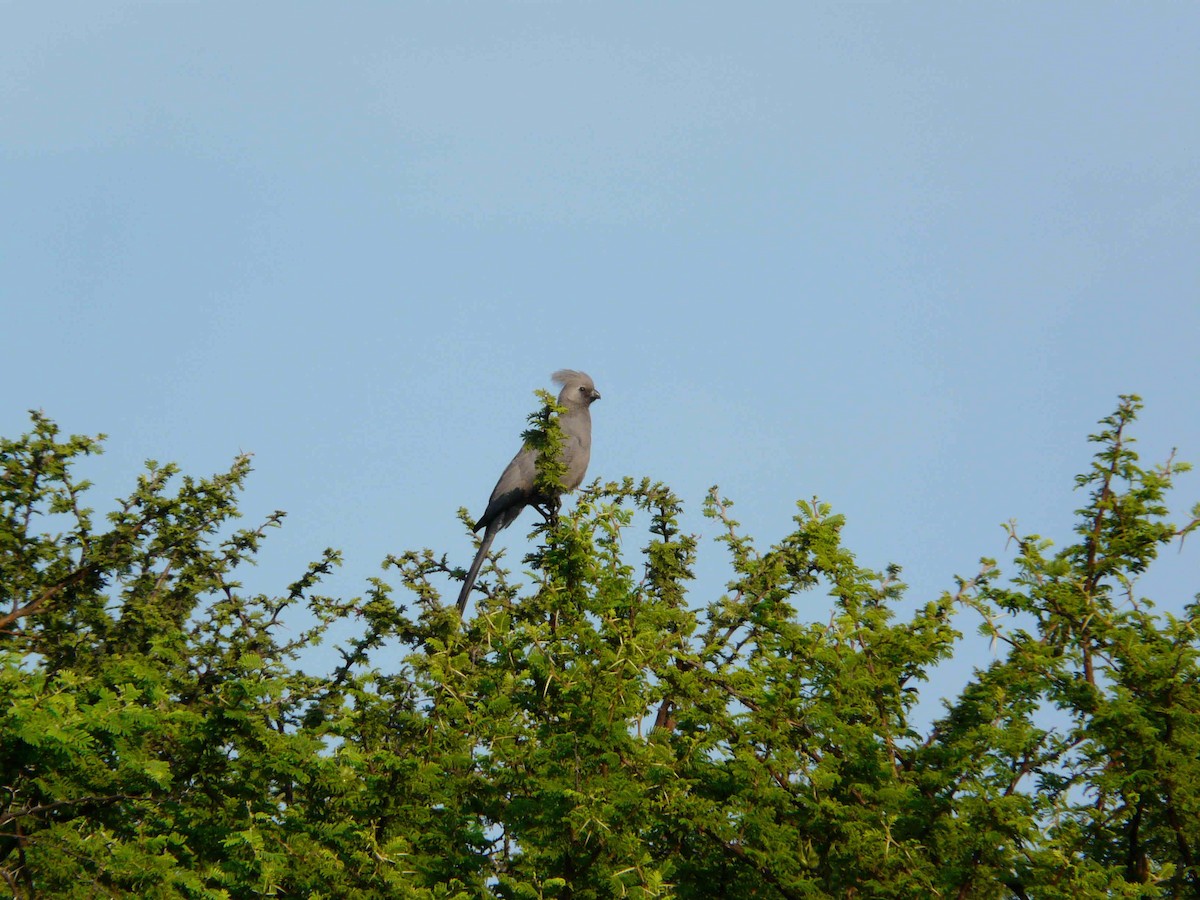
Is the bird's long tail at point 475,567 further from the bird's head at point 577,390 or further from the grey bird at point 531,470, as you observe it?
the bird's head at point 577,390

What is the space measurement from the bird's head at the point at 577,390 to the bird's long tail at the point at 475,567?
2.29 metres

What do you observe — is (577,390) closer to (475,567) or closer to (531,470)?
(531,470)

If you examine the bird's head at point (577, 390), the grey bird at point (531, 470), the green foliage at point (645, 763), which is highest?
the bird's head at point (577, 390)

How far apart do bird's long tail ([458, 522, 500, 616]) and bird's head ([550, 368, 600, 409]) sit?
2.29 meters

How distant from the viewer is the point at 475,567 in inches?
519

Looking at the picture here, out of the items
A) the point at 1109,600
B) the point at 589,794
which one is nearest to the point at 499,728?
the point at 589,794

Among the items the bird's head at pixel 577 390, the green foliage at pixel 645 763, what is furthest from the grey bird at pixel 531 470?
the green foliage at pixel 645 763

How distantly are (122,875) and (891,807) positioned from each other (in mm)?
4639

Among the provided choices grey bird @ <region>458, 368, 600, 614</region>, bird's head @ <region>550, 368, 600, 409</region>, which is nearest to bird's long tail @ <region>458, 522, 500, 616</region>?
grey bird @ <region>458, 368, 600, 614</region>

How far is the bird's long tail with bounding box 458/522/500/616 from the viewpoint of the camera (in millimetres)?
12799

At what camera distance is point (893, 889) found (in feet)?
24.4

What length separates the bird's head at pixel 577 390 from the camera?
51.6 feet

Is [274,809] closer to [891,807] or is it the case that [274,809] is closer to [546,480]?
[546,480]

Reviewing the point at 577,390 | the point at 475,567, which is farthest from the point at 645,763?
the point at 577,390
